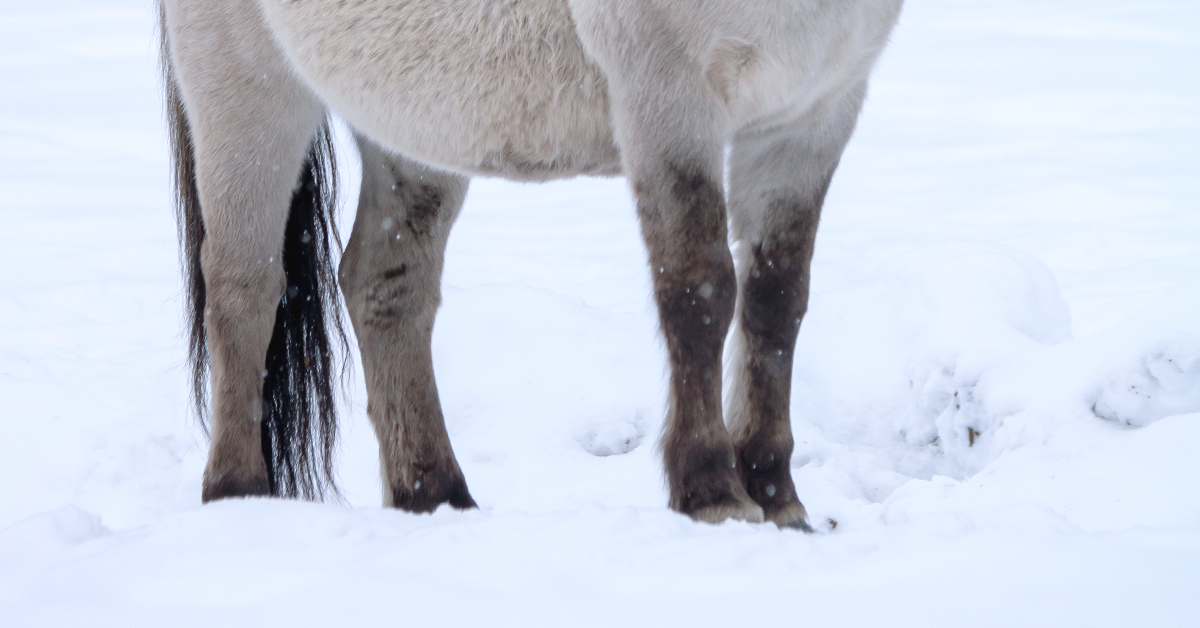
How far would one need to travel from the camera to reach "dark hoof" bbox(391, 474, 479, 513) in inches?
133

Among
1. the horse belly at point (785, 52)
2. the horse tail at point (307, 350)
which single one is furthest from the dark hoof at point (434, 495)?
the horse belly at point (785, 52)

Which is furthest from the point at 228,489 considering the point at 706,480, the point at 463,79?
the point at 706,480

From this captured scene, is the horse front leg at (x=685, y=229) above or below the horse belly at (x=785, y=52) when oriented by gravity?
below

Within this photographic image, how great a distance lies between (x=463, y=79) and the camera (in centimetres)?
278

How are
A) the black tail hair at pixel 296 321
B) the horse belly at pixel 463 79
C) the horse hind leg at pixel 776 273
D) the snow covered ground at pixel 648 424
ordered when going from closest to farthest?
the snow covered ground at pixel 648 424
the horse belly at pixel 463 79
the horse hind leg at pixel 776 273
the black tail hair at pixel 296 321

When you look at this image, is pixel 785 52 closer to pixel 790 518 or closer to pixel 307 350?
pixel 790 518

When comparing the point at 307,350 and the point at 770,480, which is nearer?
the point at 770,480

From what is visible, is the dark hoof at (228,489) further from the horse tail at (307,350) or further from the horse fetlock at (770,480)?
the horse fetlock at (770,480)

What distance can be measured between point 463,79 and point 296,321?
1265 mm

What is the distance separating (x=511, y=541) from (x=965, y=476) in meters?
2.37

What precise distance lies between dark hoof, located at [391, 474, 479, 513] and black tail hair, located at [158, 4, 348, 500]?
398 millimetres

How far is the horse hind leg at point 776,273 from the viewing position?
2.80 metres

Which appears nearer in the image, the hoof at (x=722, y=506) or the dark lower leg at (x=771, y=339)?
the hoof at (x=722, y=506)

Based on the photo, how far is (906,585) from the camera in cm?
162
